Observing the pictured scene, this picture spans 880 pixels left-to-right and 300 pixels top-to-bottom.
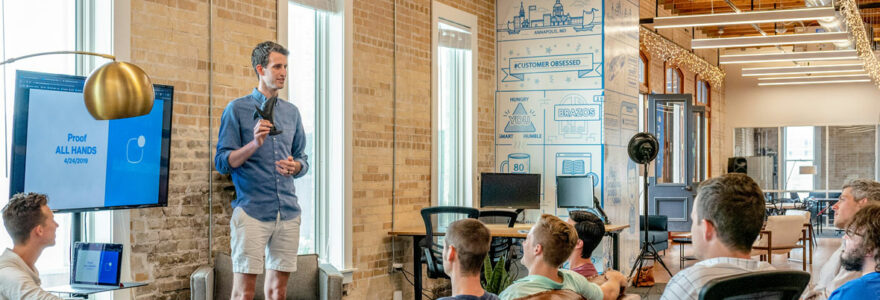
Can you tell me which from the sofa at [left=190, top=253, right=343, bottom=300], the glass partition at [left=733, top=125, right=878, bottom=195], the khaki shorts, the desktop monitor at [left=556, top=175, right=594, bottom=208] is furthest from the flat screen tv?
the glass partition at [left=733, top=125, right=878, bottom=195]

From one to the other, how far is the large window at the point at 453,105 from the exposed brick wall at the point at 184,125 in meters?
2.95

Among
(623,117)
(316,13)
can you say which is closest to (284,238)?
(316,13)

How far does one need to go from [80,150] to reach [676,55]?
1316cm

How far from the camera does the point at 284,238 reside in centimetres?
511

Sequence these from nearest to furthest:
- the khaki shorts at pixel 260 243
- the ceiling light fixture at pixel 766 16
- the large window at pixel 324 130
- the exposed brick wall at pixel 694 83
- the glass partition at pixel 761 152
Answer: the khaki shorts at pixel 260 243 → the large window at pixel 324 130 → the ceiling light fixture at pixel 766 16 → the exposed brick wall at pixel 694 83 → the glass partition at pixel 761 152

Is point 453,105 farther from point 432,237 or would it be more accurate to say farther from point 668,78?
point 668,78

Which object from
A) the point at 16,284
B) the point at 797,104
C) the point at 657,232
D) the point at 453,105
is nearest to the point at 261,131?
the point at 16,284

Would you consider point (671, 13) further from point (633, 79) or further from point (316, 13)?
point (316, 13)

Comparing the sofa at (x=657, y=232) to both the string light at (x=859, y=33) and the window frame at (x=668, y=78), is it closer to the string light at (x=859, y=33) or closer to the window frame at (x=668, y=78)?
the string light at (x=859, y=33)

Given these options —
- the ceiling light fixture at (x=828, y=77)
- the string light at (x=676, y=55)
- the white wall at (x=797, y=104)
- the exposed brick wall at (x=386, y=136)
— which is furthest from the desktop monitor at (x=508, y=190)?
the white wall at (x=797, y=104)

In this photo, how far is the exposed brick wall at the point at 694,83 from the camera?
14680mm

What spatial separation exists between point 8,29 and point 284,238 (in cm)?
186

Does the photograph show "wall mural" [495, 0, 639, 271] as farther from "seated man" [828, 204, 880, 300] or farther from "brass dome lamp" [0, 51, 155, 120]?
"brass dome lamp" [0, 51, 155, 120]

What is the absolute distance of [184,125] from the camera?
18.2 feet
